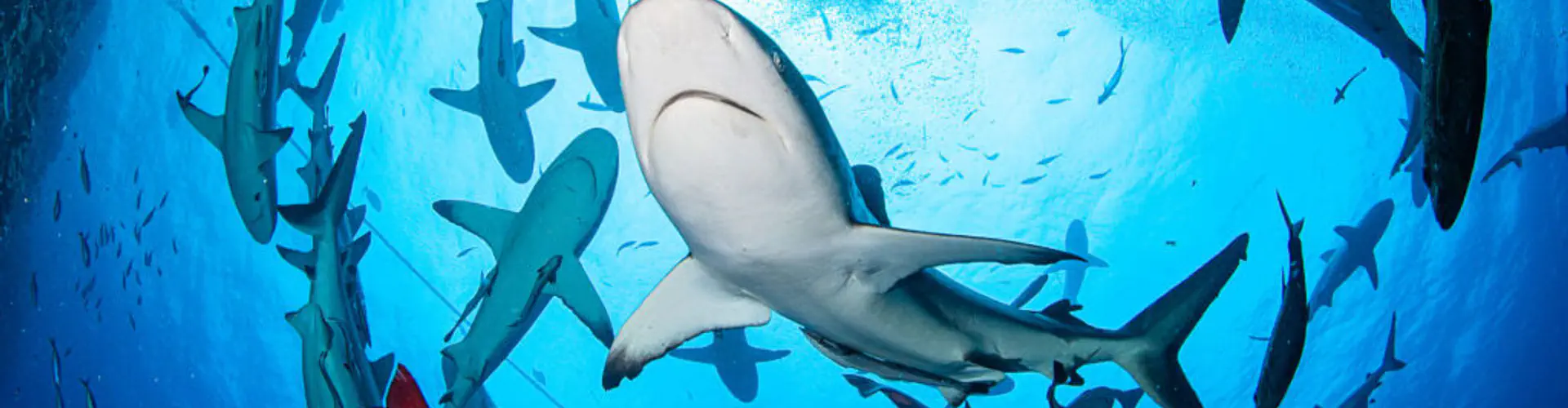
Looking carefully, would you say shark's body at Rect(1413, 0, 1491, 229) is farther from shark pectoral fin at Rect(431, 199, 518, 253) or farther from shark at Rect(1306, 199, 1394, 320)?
shark at Rect(1306, 199, 1394, 320)

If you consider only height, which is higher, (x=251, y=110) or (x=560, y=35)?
(x=560, y=35)

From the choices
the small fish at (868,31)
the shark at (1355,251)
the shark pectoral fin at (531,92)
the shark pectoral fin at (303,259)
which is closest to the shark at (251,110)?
the shark pectoral fin at (303,259)

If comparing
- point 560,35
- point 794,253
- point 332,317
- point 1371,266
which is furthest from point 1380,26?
point 1371,266

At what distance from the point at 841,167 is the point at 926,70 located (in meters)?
12.6

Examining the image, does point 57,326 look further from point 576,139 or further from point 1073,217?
point 1073,217

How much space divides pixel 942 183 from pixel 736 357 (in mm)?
7733

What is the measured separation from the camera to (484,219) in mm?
5371

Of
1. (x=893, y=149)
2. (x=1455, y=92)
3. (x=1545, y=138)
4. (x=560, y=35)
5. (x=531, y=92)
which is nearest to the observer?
(x=1455, y=92)

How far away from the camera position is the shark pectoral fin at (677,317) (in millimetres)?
2652

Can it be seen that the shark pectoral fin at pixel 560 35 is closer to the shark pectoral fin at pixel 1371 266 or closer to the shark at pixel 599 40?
the shark at pixel 599 40

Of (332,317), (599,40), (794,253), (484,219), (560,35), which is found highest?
(560,35)

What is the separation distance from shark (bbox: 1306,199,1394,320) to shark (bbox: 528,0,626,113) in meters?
10.4

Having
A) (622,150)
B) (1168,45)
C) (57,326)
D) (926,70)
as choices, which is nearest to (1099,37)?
(1168,45)

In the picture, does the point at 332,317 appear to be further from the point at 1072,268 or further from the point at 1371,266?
the point at 1371,266
